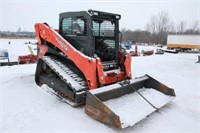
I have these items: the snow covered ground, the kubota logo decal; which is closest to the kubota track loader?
the kubota logo decal

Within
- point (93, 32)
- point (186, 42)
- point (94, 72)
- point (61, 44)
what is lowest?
point (94, 72)

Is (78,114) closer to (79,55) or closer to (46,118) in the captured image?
(46,118)

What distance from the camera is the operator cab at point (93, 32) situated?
16.6ft

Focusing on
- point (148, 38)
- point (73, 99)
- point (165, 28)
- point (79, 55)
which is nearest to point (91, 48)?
point (79, 55)

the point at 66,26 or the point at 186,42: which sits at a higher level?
the point at 186,42

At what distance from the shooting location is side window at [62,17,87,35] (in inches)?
208

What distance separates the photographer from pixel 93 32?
17.1ft

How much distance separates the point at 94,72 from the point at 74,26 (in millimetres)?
1518

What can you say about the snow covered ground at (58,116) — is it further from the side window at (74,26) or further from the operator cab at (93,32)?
the side window at (74,26)

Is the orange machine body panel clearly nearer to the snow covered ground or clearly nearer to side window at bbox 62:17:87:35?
side window at bbox 62:17:87:35

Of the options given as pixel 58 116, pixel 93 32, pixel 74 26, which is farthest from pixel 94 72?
pixel 74 26

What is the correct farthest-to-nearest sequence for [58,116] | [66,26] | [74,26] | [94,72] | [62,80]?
[66,26], [74,26], [62,80], [94,72], [58,116]

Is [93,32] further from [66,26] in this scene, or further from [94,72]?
[94,72]

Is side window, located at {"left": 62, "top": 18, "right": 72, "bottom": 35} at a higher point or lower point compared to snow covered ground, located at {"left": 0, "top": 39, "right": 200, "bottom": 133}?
higher
